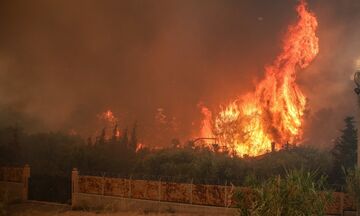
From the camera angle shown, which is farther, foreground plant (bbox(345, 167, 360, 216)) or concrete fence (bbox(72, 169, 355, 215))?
concrete fence (bbox(72, 169, 355, 215))

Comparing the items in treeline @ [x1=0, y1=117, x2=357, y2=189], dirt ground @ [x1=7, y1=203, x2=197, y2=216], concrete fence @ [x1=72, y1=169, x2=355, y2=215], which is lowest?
dirt ground @ [x1=7, y1=203, x2=197, y2=216]

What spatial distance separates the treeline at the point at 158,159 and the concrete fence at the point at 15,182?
254 cm

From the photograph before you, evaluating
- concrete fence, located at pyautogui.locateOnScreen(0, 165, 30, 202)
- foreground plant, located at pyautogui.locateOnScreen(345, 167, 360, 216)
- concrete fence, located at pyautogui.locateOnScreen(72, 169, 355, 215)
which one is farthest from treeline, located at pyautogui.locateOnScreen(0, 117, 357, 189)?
foreground plant, located at pyautogui.locateOnScreen(345, 167, 360, 216)

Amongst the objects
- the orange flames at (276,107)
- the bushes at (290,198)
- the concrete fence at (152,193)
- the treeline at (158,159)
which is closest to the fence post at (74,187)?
the concrete fence at (152,193)

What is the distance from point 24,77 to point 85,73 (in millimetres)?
8079

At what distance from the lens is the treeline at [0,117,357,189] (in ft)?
114

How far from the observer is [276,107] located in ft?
167

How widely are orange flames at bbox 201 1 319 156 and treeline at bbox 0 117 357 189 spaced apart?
6.65 m

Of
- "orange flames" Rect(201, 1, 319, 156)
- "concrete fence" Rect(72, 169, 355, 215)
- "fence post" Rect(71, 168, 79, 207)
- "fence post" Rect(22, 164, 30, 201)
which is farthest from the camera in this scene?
"orange flames" Rect(201, 1, 319, 156)

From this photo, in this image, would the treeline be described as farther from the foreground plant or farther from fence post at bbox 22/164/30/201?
the foreground plant


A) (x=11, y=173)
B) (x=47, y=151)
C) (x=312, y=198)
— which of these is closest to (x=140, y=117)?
(x=47, y=151)

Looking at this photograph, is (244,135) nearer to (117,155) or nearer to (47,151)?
(117,155)

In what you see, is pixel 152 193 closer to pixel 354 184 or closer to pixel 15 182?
pixel 15 182

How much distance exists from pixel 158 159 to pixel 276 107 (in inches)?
702
